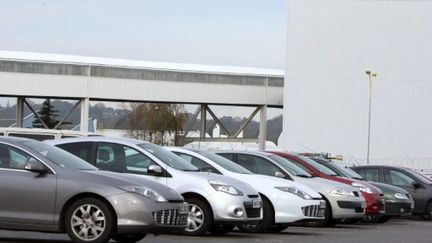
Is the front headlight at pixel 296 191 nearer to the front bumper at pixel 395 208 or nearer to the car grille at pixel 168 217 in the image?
the car grille at pixel 168 217

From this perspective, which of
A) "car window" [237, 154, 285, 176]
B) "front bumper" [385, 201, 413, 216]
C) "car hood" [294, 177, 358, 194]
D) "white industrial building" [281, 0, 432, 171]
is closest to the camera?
"car window" [237, 154, 285, 176]

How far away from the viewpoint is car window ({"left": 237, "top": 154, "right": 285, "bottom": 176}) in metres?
17.1

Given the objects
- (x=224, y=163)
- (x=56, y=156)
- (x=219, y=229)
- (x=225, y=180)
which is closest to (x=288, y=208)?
(x=219, y=229)

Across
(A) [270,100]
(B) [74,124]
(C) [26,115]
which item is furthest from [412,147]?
(C) [26,115]

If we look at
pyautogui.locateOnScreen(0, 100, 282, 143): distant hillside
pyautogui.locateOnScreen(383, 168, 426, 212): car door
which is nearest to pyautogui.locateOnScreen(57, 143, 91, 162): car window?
pyautogui.locateOnScreen(383, 168, 426, 212): car door

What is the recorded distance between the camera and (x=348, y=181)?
61.5ft

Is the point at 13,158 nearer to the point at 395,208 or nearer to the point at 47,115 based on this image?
the point at 395,208

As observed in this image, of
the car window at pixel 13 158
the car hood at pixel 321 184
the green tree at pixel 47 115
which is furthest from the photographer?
the green tree at pixel 47 115

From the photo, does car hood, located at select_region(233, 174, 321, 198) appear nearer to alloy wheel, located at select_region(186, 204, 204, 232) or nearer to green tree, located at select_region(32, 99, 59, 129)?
alloy wheel, located at select_region(186, 204, 204, 232)

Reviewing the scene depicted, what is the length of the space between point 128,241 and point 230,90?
5488 centimetres

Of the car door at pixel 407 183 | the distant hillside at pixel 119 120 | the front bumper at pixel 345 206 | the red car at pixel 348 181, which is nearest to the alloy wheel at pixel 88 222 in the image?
the front bumper at pixel 345 206

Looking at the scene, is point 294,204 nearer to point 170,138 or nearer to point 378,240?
point 378,240

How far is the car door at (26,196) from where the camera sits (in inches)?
428

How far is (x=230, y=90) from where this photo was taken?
218ft
